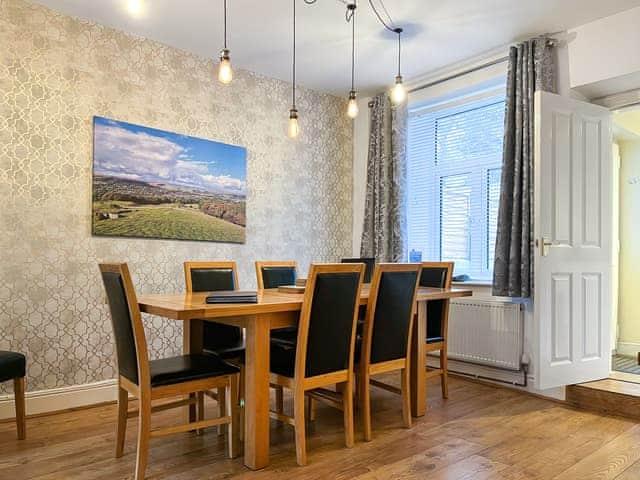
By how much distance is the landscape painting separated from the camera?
356 centimetres

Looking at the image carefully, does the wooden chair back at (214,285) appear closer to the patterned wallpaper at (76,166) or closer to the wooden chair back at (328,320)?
the patterned wallpaper at (76,166)

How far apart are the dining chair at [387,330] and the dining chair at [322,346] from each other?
18 centimetres

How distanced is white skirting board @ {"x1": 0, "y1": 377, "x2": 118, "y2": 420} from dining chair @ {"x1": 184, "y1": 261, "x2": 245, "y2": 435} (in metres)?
0.93

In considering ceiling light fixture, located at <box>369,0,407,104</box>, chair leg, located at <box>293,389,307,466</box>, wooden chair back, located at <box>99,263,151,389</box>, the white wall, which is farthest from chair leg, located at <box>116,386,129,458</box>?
the white wall

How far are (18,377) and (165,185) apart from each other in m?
1.69

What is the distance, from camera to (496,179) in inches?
169

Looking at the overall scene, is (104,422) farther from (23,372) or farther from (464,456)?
(464,456)

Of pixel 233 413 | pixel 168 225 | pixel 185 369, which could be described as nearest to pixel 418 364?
pixel 233 413

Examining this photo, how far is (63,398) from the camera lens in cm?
332

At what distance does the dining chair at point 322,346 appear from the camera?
2.40 meters

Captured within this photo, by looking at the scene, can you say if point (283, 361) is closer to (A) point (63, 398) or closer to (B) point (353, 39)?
(A) point (63, 398)

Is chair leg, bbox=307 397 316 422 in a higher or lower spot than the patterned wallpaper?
lower

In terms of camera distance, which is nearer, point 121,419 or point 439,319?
point 121,419

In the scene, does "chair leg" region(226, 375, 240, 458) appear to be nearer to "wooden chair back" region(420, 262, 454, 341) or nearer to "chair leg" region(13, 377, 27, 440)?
"chair leg" region(13, 377, 27, 440)
